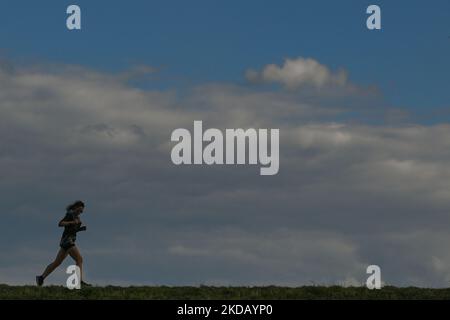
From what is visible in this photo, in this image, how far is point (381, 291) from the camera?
31.8 meters

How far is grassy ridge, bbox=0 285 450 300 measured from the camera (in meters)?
30.8

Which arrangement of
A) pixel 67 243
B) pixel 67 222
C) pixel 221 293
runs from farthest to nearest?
pixel 67 243
pixel 67 222
pixel 221 293

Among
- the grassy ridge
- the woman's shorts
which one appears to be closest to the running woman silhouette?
the woman's shorts

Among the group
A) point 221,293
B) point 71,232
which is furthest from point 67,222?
point 221,293

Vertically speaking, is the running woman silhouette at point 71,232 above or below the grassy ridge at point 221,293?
above

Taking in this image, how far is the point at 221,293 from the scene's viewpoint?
1229 inches

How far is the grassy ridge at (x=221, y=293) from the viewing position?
3080 centimetres

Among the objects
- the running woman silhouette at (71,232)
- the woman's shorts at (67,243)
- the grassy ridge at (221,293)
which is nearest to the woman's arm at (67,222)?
the running woman silhouette at (71,232)

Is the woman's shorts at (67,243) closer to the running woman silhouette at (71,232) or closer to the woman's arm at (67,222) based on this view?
the running woman silhouette at (71,232)

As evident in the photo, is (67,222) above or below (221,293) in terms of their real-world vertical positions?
above

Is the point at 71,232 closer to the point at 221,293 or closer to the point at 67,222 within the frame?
the point at 67,222
